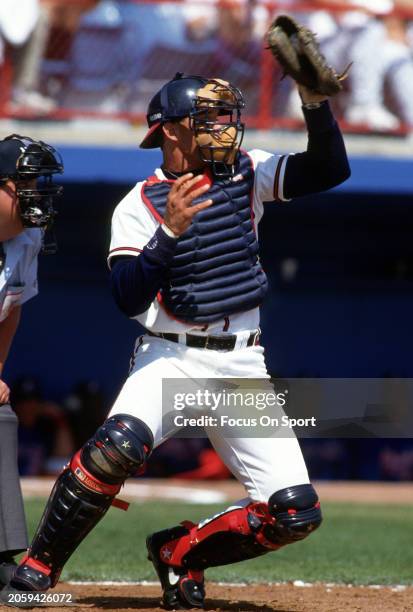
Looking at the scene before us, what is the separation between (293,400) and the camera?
7246 mm

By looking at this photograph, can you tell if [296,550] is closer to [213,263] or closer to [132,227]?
[213,263]

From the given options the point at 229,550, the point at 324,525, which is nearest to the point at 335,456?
the point at 324,525

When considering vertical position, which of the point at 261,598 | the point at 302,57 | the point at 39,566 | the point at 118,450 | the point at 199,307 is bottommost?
the point at 261,598

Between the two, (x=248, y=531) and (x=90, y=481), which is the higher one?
(x=90, y=481)

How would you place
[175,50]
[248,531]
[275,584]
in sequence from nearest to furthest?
[248,531] < [275,584] < [175,50]

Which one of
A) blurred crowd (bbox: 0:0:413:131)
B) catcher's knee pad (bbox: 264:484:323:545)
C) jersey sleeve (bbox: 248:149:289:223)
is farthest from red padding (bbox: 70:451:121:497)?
blurred crowd (bbox: 0:0:413:131)

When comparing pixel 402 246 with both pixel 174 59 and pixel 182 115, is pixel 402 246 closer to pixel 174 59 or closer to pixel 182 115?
pixel 174 59

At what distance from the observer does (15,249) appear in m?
4.31

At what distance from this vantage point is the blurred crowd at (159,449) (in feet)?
35.0

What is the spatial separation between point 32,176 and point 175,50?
5.45m

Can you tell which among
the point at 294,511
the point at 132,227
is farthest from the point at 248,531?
the point at 132,227

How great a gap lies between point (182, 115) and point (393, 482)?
796cm

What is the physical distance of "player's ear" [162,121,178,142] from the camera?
13.7ft

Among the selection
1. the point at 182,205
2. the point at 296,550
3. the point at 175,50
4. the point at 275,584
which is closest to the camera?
the point at 182,205
